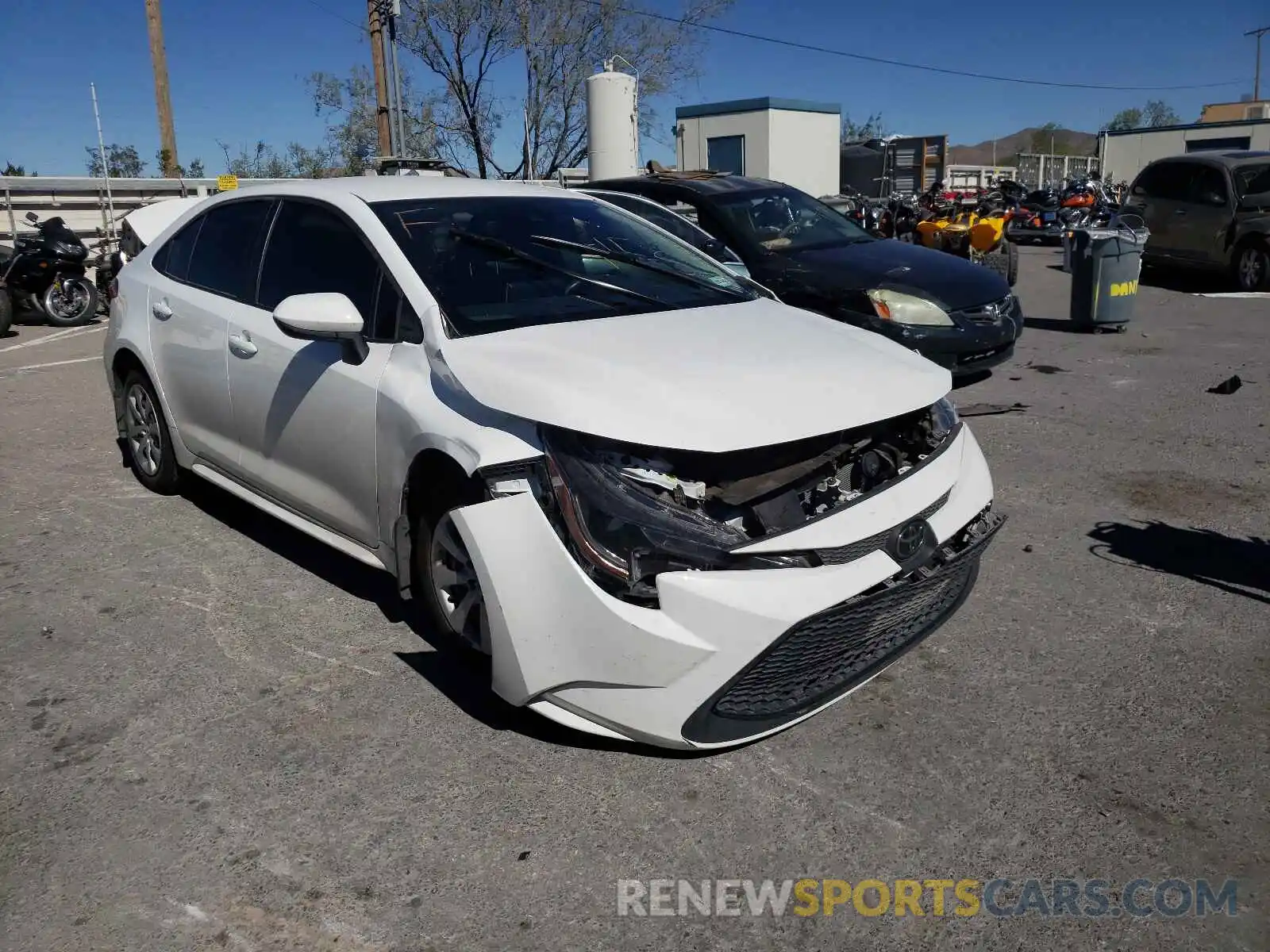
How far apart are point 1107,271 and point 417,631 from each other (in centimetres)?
851

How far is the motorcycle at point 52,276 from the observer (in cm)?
1285

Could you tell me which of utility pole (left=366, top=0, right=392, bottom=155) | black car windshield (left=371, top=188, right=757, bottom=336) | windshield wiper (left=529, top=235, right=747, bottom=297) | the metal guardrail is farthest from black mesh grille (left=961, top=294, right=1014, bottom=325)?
utility pole (left=366, top=0, right=392, bottom=155)

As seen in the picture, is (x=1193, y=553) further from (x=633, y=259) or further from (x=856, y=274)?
(x=856, y=274)

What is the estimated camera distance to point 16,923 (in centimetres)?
247

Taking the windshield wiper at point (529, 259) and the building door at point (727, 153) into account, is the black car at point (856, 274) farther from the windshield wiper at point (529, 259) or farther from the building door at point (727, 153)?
the building door at point (727, 153)

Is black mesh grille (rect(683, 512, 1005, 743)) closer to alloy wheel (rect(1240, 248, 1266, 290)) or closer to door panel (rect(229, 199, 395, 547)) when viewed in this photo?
door panel (rect(229, 199, 395, 547))

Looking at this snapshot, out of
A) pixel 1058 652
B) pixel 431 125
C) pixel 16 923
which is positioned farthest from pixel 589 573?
pixel 431 125

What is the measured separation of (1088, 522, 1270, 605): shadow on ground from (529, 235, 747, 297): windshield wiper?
2041 mm

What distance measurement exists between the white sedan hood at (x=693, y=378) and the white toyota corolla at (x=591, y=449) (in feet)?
0.03

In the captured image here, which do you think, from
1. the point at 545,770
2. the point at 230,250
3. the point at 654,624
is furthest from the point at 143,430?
the point at 654,624

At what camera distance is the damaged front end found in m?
2.74

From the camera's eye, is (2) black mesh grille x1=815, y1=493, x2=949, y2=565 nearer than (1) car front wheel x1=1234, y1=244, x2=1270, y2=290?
Yes

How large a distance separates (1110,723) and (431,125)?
28066 millimetres

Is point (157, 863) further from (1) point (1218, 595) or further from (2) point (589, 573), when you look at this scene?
(1) point (1218, 595)
